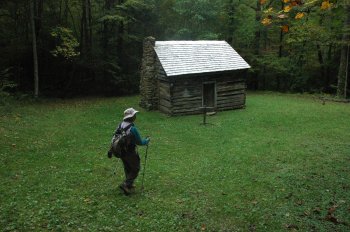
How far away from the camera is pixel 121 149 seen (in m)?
8.42

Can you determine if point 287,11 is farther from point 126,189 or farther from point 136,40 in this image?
point 136,40

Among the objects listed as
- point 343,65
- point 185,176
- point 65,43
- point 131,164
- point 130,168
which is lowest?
point 185,176

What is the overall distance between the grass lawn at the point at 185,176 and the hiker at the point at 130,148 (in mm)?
442

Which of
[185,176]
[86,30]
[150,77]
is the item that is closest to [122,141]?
[185,176]

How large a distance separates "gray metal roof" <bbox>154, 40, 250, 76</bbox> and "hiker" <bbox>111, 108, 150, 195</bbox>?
12.1 m

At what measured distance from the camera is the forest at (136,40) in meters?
26.8

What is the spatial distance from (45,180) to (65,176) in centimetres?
64

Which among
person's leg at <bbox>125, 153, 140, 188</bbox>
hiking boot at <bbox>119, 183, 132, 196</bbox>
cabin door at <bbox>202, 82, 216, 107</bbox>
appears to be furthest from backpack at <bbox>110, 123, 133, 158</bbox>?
cabin door at <bbox>202, 82, 216, 107</bbox>

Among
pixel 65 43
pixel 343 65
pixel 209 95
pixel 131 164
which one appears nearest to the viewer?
pixel 131 164

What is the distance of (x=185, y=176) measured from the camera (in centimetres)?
1077

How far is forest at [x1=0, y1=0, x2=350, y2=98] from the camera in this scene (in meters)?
26.8

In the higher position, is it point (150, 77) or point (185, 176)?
point (150, 77)

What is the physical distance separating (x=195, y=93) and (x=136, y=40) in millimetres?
11723

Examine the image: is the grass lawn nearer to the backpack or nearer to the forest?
the backpack
